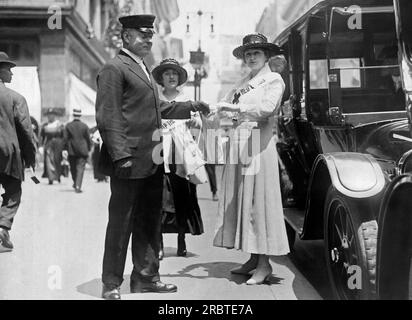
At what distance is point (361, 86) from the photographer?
16.8 ft

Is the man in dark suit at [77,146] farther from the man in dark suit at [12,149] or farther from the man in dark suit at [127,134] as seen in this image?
the man in dark suit at [127,134]

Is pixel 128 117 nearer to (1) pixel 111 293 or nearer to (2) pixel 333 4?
(1) pixel 111 293

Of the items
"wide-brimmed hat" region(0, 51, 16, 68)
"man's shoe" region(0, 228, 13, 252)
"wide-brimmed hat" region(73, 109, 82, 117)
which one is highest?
"wide-brimmed hat" region(0, 51, 16, 68)

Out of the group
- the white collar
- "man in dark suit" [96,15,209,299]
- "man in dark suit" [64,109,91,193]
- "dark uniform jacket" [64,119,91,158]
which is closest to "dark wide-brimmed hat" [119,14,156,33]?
"man in dark suit" [96,15,209,299]

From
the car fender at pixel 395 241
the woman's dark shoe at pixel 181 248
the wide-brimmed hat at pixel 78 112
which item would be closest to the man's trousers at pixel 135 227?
the woman's dark shoe at pixel 181 248

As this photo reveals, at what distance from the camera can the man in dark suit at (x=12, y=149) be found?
5.88 m

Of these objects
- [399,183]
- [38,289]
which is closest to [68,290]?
[38,289]

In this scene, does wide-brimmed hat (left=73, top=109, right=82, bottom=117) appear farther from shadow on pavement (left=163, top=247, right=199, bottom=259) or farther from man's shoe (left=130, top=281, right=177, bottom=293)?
man's shoe (left=130, top=281, right=177, bottom=293)

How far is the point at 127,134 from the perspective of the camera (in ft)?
13.4

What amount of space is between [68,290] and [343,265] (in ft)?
6.42

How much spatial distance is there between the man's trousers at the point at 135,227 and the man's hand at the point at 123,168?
17 centimetres

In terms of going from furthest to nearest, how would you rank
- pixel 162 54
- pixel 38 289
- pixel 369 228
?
pixel 162 54
pixel 38 289
pixel 369 228

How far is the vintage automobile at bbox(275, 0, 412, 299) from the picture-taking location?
3.06 meters

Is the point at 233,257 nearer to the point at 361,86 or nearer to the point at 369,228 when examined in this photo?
the point at 361,86
